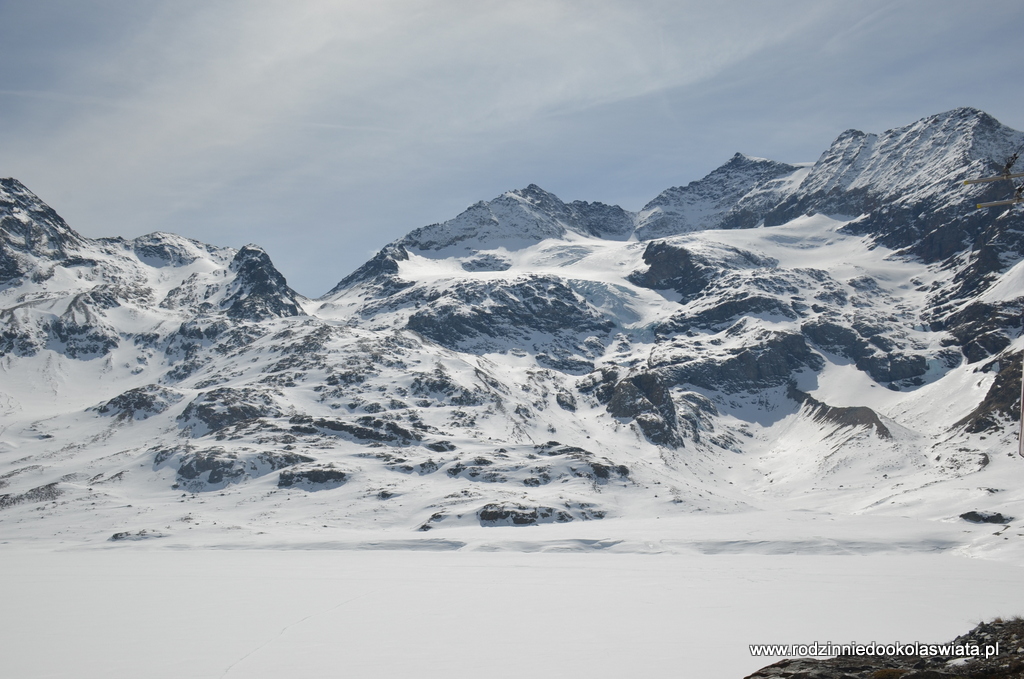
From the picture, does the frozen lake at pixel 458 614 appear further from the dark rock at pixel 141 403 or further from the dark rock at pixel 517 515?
the dark rock at pixel 141 403

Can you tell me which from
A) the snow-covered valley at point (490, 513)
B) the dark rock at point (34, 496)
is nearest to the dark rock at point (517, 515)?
the snow-covered valley at point (490, 513)

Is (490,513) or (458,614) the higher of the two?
(458,614)

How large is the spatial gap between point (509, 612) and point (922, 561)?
2321 inches

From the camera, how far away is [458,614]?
1682 inches

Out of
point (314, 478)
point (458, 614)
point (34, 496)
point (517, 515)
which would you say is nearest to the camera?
point (458, 614)

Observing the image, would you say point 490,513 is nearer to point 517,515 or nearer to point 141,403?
point 517,515

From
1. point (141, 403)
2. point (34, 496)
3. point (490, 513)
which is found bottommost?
point (490, 513)

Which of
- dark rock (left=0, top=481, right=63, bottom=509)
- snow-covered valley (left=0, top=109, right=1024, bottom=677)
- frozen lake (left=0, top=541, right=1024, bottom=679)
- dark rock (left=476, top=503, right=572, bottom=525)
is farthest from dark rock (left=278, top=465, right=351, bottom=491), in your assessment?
frozen lake (left=0, top=541, right=1024, bottom=679)

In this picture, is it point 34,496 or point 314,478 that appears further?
point 314,478

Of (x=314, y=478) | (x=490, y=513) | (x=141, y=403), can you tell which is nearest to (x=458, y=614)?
(x=490, y=513)

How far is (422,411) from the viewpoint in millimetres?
168250

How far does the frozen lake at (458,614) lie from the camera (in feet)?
99.7

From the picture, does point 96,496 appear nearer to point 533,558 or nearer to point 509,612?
point 533,558

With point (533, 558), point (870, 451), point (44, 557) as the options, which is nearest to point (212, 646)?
point (533, 558)
